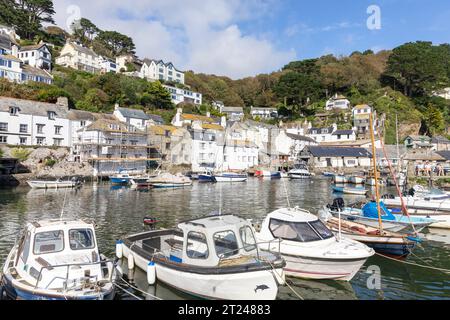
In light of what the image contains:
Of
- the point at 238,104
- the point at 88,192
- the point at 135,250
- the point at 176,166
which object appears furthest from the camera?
the point at 238,104

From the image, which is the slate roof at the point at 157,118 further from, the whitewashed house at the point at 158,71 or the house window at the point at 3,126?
the whitewashed house at the point at 158,71

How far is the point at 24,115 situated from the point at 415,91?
127783 mm

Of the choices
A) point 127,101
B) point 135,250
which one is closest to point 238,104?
point 127,101

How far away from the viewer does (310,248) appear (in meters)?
14.5

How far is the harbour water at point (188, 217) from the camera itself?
13805 mm

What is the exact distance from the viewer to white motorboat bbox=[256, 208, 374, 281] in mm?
14039

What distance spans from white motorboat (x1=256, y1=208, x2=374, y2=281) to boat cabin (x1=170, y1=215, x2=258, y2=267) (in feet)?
4.87

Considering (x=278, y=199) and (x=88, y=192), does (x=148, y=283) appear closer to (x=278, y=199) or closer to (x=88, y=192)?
(x=278, y=199)

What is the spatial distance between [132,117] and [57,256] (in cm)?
7265

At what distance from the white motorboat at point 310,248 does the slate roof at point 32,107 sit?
60.5 meters

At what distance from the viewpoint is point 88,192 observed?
45.8m

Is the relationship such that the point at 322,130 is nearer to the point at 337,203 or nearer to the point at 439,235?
the point at 337,203

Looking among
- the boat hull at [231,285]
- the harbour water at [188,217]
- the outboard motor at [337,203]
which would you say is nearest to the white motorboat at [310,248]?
the harbour water at [188,217]

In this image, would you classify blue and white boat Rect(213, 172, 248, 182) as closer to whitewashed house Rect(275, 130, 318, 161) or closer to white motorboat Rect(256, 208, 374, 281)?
whitewashed house Rect(275, 130, 318, 161)
